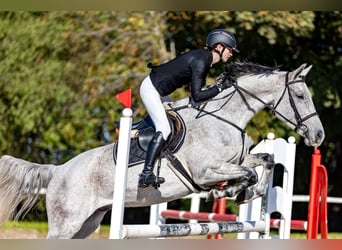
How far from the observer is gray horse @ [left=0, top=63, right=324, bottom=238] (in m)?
4.32

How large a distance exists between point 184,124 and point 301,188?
872cm

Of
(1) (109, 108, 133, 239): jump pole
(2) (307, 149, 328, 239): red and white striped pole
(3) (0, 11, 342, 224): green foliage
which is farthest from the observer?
(3) (0, 11, 342, 224): green foliage

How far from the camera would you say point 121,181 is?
3.59 metres

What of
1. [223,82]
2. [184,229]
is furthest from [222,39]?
[184,229]

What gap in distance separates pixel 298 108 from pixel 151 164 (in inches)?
42.2

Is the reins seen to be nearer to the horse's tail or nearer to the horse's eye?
the horse's eye

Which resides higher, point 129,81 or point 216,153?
point 129,81

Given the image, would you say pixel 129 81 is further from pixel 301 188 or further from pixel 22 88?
pixel 301 188

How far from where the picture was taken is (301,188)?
12727 millimetres

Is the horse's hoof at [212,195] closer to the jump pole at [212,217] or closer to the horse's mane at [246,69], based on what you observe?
the horse's mane at [246,69]

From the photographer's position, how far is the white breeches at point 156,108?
4262 mm

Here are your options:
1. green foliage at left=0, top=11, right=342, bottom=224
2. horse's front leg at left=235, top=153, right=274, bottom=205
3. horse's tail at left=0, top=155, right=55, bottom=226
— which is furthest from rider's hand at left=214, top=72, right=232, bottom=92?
green foliage at left=0, top=11, right=342, bottom=224

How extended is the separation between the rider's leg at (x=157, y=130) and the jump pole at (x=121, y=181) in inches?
22.4
